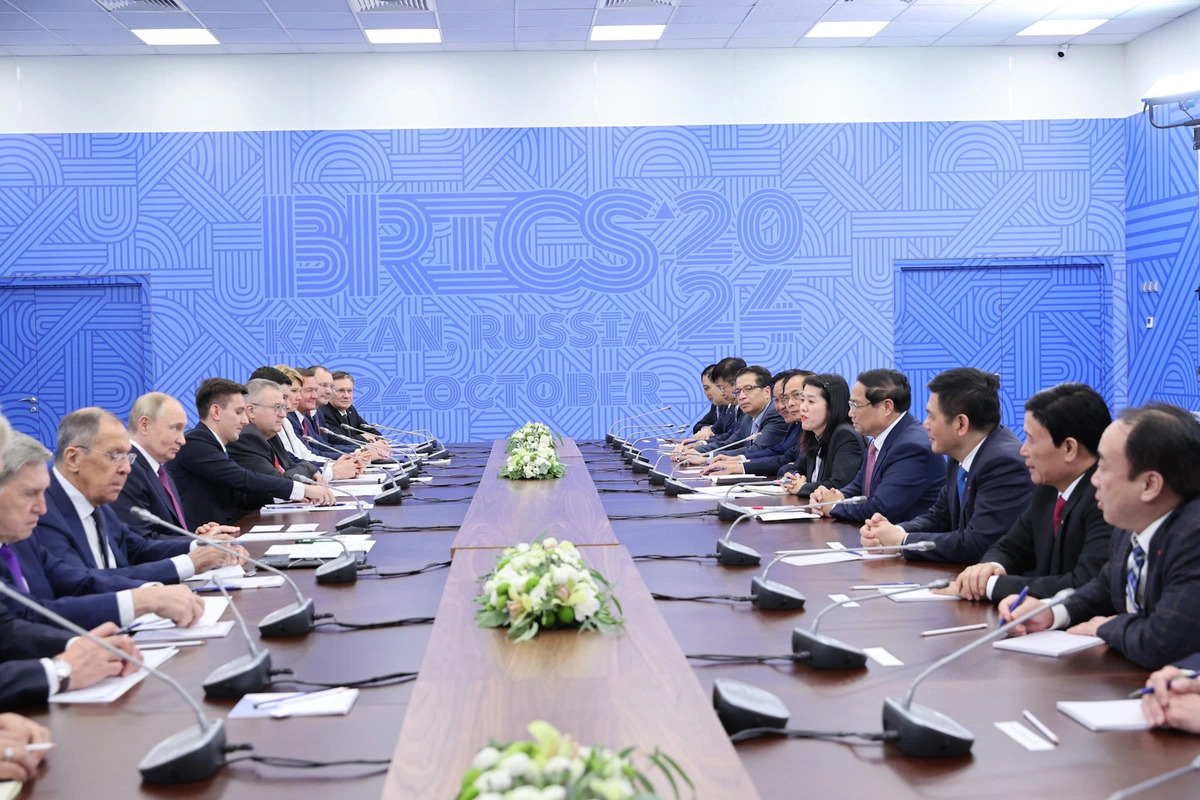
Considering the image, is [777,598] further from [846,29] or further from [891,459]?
[846,29]

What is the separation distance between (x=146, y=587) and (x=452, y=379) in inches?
296

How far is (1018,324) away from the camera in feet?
34.3

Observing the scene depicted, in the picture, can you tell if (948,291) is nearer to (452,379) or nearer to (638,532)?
(452,379)

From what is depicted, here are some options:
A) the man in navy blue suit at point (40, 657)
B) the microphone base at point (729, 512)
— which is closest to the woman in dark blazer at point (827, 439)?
the microphone base at point (729, 512)

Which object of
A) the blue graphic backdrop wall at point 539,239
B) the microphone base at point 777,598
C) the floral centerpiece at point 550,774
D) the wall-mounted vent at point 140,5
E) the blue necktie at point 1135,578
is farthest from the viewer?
the blue graphic backdrop wall at point 539,239

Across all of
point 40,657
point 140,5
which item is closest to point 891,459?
point 40,657

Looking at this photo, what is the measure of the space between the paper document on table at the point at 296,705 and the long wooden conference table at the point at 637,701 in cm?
2

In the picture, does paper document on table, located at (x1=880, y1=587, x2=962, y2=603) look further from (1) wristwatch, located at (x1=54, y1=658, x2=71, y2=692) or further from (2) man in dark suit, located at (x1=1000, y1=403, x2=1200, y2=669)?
(1) wristwatch, located at (x1=54, y1=658, x2=71, y2=692)

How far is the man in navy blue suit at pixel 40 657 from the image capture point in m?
2.02

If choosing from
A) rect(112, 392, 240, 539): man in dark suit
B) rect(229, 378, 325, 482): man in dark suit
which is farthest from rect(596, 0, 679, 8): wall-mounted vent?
rect(112, 392, 240, 539): man in dark suit

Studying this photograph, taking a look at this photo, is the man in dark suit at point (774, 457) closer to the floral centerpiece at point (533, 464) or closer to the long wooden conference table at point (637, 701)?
the floral centerpiece at point (533, 464)

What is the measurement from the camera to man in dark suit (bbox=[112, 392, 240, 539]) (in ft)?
13.0

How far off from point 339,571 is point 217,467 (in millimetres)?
2234

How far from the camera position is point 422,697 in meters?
1.85
